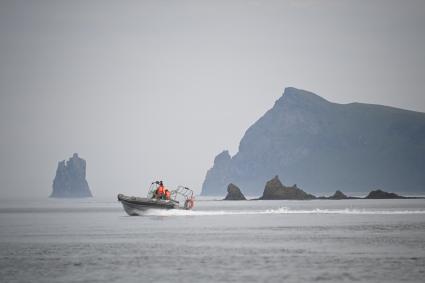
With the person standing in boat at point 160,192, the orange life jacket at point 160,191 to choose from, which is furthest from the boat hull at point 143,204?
the orange life jacket at point 160,191

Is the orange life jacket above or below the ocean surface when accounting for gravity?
above

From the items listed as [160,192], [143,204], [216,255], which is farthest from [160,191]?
[216,255]

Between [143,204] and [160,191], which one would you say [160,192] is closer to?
[160,191]

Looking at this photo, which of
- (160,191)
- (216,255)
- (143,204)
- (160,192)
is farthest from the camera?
(143,204)

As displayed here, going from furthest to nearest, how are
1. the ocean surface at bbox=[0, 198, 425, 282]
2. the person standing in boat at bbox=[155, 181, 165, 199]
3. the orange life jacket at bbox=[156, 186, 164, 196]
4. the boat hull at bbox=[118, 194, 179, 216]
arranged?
the boat hull at bbox=[118, 194, 179, 216], the person standing in boat at bbox=[155, 181, 165, 199], the orange life jacket at bbox=[156, 186, 164, 196], the ocean surface at bbox=[0, 198, 425, 282]

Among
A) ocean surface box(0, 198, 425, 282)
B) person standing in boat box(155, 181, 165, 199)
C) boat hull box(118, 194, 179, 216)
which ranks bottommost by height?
ocean surface box(0, 198, 425, 282)

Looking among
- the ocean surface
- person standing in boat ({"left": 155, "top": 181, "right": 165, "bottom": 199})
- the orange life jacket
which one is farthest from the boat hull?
the ocean surface

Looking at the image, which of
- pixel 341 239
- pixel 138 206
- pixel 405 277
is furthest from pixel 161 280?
pixel 138 206

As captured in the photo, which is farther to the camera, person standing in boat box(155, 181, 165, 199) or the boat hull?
the boat hull

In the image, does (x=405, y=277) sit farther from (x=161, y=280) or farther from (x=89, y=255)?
(x=89, y=255)

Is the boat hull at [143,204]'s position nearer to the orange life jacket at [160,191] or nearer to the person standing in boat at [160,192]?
the person standing in boat at [160,192]

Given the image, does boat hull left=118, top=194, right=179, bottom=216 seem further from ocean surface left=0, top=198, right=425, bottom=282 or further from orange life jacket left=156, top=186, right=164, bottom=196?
ocean surface left=0, top=198, right=425, bottom=282

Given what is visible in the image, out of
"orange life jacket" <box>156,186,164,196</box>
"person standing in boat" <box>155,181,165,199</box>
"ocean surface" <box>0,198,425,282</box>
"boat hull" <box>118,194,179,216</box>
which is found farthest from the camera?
"boat hull" <box>118,194,179,216</box>

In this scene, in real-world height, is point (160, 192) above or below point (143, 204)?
above
